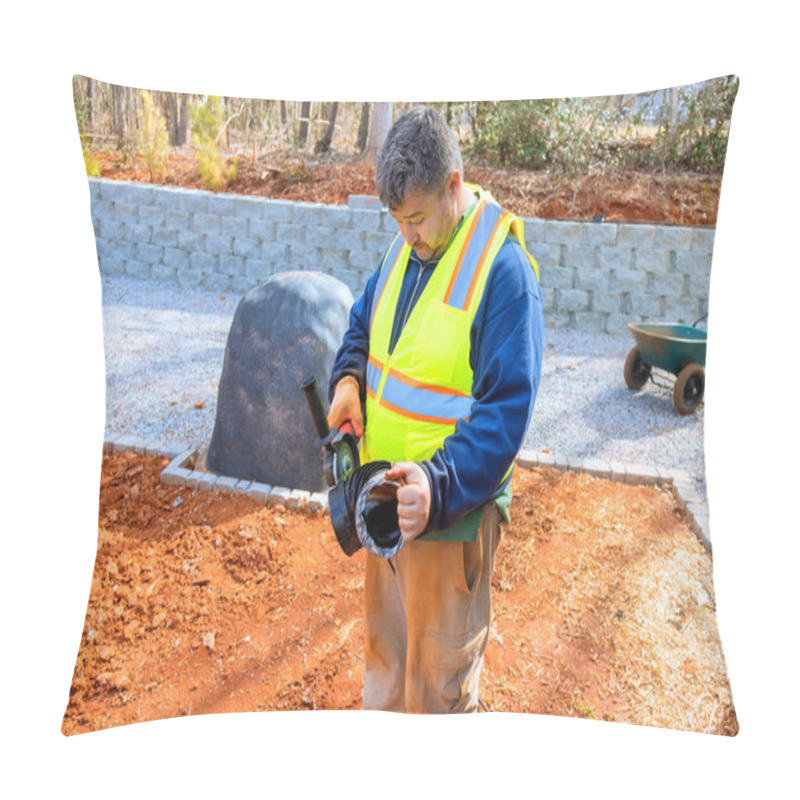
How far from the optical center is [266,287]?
8.94 ft

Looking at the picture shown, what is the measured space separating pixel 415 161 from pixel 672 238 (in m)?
0.83

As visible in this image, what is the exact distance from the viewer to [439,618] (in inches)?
94.7

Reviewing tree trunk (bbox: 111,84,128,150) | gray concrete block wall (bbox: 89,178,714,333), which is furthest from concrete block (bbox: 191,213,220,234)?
tree trunk (bbox: 111,84,128,150)

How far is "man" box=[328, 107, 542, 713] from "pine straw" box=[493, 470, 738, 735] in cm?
12

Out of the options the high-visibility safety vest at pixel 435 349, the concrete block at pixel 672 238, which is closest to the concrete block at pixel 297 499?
the high-visibility safety vest at pixel 435 349

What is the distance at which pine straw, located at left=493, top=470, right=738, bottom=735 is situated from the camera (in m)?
2.32

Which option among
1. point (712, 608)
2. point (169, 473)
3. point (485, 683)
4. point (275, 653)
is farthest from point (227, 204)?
point (712, 608)

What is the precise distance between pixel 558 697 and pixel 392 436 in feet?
3.02

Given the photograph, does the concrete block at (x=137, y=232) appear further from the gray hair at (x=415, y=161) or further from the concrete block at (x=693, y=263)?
the concrete block at (x=693, y=263)

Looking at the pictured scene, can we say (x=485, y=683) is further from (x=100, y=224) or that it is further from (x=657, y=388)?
(x=100, y=224)

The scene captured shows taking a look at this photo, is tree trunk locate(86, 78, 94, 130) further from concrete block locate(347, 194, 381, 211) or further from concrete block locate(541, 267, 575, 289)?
concrete block locate(541, 267, 575, 289)

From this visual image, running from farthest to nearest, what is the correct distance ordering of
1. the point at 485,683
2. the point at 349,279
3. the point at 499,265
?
the point at 349,279 → the point at 485,683 → the point at 499,265

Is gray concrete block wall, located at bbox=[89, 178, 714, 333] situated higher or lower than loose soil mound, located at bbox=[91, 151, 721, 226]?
lower

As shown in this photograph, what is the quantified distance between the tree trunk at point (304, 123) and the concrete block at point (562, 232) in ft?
→ 2.83
